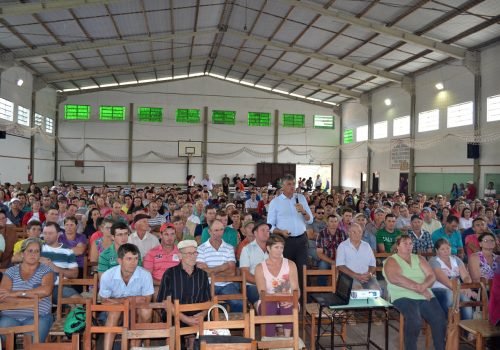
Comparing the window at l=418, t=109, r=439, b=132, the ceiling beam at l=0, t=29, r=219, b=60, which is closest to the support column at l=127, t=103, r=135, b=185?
the ceiling beam at l=0, t=29, r=219, b=60

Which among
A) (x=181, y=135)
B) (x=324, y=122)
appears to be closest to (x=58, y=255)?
(x=181, y=135)

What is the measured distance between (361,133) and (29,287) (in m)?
19.1

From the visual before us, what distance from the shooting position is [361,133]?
21.1m

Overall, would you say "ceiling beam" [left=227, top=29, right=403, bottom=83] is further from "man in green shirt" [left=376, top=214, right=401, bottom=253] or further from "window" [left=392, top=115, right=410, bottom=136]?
"man in green shirt" [left=376, top=214, right=401, bottom=253]

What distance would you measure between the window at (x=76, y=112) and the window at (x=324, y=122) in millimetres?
12070

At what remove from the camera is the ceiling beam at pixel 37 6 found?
9578 mm

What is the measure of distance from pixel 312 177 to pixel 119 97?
1117cm

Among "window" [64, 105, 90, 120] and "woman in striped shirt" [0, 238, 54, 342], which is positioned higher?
"window" [64, 105, 90, 120]

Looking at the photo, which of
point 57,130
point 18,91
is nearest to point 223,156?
point 57,130

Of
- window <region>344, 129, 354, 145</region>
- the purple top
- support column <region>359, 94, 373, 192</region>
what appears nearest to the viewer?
the purple top

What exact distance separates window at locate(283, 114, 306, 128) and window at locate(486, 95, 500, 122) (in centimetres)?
1124

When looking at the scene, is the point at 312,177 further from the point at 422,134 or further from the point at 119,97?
the point at 119,97

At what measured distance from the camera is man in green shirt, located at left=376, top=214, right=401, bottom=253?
6.39 meters

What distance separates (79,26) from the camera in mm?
12422
